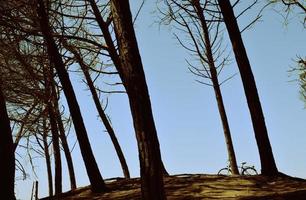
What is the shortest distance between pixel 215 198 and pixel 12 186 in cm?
354

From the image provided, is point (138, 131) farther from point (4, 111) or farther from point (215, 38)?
point (215, 38)

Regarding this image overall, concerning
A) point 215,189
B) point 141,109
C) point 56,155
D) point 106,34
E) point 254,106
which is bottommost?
point 215,189

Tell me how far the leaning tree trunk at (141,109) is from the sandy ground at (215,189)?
177 centimetres

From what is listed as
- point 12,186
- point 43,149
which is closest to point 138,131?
point 12,186

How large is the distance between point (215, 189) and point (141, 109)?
279cm

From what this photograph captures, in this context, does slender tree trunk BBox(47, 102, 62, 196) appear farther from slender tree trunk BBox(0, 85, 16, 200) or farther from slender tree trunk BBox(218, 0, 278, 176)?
slender tree trunk BBox(218, 0, 278, 176)

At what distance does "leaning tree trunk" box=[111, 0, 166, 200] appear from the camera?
232 inches

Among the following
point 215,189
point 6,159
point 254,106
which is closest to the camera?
point 6,159

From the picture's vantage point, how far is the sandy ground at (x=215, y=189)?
7.45 m

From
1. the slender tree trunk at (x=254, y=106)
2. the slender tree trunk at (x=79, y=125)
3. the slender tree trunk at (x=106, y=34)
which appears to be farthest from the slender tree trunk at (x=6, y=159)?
the slender tree trunk at (x=254, y=106)

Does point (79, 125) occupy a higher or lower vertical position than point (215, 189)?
higher

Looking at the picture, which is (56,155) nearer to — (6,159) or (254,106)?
(6,159)

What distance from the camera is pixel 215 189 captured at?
26.1 ft

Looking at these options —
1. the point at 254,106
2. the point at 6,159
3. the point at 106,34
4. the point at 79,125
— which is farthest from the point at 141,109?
the point at 106,34
